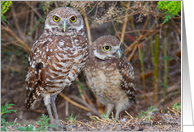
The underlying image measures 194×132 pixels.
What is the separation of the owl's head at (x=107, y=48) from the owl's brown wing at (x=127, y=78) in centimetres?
18

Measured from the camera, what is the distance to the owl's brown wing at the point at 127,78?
9.78 feet

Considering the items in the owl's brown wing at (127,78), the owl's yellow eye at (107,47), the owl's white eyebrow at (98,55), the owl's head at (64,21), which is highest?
the owl's head at (64,21)

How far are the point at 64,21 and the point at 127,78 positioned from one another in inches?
44.7

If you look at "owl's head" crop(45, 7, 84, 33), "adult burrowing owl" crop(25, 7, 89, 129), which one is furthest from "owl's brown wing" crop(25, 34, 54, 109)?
"owl's head" crop(45, 7, 84, 33)

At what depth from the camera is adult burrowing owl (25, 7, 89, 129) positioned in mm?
2375

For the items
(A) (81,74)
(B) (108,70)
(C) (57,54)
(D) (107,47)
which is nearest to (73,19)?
(C) (57,54)

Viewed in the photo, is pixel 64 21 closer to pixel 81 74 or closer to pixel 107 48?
pixel 107 48

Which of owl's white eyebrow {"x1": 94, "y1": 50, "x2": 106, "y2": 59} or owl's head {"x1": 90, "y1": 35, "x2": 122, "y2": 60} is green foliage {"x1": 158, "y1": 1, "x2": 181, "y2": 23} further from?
owl's white eyebrow {"x1": 94, "y1": 50, "x2": 106, "y2": 59}

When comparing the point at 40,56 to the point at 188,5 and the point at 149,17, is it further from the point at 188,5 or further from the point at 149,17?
the point at 149,17

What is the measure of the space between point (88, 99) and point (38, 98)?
53.4 inches

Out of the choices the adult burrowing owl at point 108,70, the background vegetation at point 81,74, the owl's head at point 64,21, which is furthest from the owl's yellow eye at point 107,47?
the background vegetation at point 81,74

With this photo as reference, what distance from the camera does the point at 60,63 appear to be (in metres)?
2.37

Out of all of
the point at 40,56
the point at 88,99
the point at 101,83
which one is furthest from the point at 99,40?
the point at 88,99

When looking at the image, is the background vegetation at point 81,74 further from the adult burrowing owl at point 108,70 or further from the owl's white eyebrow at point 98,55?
the owl's white eyebrow at point 98,55
